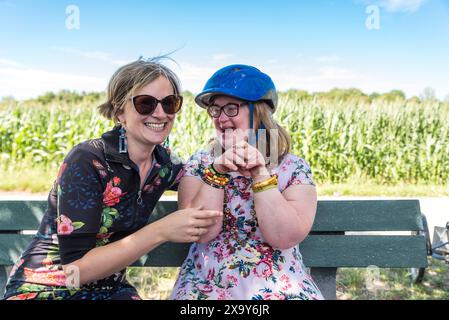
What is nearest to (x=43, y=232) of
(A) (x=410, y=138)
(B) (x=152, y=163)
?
(B) (x=152, y=163)

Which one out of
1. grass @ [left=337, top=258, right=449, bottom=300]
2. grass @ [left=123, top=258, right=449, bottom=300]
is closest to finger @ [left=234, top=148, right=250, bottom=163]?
grass @ [left=123, top=258, right=449, bottom=300]

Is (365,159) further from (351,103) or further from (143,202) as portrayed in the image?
(143,202)

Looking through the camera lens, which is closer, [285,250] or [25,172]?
[285,250]

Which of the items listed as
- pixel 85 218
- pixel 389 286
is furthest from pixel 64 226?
pixel 389 286

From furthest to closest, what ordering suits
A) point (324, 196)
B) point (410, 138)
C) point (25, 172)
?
point (410, 138) < point (25, 172) < point (324, 196)

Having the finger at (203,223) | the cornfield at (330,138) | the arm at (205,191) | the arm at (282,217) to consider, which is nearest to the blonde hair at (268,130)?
the arm at (205,191)

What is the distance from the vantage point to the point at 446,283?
3643 millimetres

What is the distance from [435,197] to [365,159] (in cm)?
151

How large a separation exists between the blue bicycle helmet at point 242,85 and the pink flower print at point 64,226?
0.81 metres

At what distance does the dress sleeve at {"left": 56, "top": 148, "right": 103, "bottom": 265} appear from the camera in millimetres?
1610

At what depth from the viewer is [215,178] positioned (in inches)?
72.3

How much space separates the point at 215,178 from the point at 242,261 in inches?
15.8

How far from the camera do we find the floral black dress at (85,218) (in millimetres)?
1621

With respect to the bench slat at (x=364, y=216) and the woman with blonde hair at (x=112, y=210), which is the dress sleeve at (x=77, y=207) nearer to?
the woman with blonde hair at (x=112, y=210)
